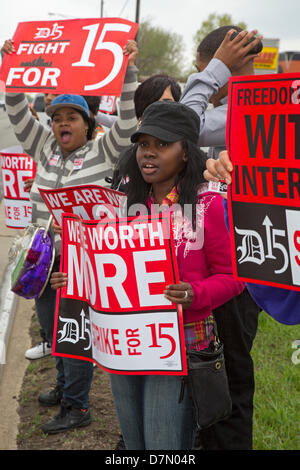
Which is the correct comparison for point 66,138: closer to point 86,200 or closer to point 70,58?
point 70,58

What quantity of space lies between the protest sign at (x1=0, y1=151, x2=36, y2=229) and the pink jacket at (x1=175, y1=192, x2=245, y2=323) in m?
2.55

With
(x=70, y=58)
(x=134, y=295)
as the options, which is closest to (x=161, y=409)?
(x=134, y=295)

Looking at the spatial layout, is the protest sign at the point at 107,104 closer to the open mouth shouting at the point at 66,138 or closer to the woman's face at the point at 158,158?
the open mouth shouting at the point at 66,138

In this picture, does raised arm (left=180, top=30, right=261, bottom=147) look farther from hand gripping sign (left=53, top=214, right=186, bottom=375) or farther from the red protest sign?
hand gripping sign (left=53, top=214, right=186, bottom=375)

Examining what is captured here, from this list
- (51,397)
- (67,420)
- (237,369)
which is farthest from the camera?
(51,397)

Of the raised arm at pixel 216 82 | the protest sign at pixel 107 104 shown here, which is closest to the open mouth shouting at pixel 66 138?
the raised arm at pixel 216 82

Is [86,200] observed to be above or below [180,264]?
above

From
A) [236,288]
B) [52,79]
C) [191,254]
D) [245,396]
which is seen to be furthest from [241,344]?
[52,79]

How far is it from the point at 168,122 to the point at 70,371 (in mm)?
1700

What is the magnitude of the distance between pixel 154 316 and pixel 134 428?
53 cm

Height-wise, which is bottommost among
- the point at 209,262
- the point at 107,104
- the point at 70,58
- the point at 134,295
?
the point at 134,295

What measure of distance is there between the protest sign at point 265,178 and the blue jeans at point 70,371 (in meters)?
1.73

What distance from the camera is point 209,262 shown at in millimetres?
2062

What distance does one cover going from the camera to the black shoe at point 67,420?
10.4 feet
